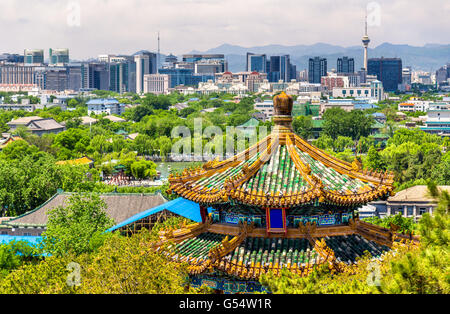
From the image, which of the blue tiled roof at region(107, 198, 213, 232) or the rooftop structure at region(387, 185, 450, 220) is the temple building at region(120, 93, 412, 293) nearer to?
the blue tiled roof at region(107, 198, 213, 232)

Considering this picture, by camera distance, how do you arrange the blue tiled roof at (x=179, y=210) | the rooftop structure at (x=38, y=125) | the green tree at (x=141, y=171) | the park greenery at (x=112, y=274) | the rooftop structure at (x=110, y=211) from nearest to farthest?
the park greenery at (x=112, y=274), the blue tiled roof at (x=179, y=210), the rooftop structure at (x=110, y=211), the green tree at (x=141, y=171), the rooftop structure at (x=38, y=125)

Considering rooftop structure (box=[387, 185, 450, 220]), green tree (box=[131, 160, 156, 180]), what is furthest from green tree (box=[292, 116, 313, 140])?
rooftop structure (box=[387, 185, 450, 220])

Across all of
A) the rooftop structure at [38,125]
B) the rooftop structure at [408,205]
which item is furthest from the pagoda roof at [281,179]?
the rooftop structure at [38,125]

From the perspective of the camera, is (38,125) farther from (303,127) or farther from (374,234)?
(374,234)

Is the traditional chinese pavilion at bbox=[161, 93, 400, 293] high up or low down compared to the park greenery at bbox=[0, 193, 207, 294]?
up

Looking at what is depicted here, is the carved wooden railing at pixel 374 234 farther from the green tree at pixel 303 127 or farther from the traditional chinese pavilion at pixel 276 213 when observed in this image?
the green tree at pixel 303 127
